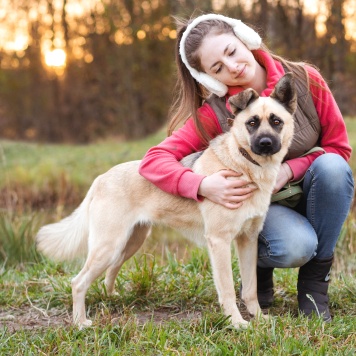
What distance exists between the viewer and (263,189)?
3037 millimetres

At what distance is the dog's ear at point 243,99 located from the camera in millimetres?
2914

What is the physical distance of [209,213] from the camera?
307 centimetres

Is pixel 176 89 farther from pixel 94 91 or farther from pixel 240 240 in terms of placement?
pixel 94 91

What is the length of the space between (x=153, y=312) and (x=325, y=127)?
1.52 m

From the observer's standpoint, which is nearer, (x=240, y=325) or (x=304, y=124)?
(x=240, y=325)

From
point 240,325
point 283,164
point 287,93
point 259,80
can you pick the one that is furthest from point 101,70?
point 240,325

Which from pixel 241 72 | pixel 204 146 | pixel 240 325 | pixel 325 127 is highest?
pixel 241 72

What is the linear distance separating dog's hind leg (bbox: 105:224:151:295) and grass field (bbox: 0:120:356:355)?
0.24 ft

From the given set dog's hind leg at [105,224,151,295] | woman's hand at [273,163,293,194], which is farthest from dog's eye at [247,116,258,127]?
dog's hind leg at [105,224,151,295]

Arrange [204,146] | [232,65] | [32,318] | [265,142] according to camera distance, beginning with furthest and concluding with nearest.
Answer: [204,146] < [32,318] < [232,65] < [265,142]

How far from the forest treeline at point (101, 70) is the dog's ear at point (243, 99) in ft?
38.7

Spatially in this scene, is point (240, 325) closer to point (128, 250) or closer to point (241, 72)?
point (128, 250)

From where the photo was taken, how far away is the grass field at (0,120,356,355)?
2639 millimetres

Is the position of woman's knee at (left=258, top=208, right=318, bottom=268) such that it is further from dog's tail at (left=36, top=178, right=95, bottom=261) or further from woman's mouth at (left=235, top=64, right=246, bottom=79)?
dog's tail at (left=36, top=178, right=95, bottom=261)
